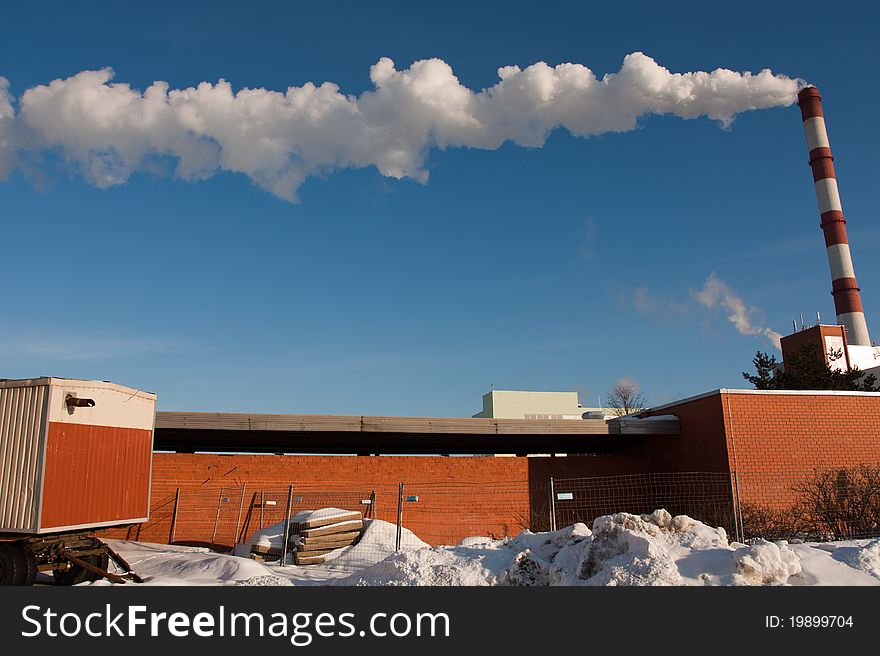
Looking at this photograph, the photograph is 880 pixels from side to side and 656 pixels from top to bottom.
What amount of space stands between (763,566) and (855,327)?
4289 centimetres

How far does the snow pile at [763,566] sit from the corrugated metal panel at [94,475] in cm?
1043

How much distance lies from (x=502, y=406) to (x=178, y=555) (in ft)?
177

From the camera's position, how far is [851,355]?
43.3 m

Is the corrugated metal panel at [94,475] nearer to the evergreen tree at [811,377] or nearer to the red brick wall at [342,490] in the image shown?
the red brick wall at [342,490]

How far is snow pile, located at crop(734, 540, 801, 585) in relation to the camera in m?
8.34

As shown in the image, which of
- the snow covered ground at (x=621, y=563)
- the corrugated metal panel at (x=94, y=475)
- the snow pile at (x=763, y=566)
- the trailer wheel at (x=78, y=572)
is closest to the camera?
the snow pile at (x=763, y=566)

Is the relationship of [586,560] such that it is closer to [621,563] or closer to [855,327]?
[621,563]

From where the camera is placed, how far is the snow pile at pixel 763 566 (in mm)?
8344

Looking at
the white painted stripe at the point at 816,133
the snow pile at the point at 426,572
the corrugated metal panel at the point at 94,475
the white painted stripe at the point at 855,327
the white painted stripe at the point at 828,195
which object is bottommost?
the snow pile at the point at 426,572

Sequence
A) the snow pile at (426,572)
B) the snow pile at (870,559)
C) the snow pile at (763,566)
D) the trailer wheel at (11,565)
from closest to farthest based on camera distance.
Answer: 1. the snow pile at (763,566)
2. the snow pile at (870,559)
3. the snow pile at (426,572)
4. the trailer wheel at (11,565)

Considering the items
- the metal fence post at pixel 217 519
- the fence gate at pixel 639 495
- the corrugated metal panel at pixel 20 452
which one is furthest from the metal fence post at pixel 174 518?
the fence gate at pixel 639 495

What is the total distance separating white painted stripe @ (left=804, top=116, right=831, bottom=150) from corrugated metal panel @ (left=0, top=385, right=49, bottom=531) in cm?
4860

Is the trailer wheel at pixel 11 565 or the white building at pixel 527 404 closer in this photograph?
the trailer wheel at pixel 11 565

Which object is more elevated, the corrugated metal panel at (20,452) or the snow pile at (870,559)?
the corrugated metal panel at (20,452)
